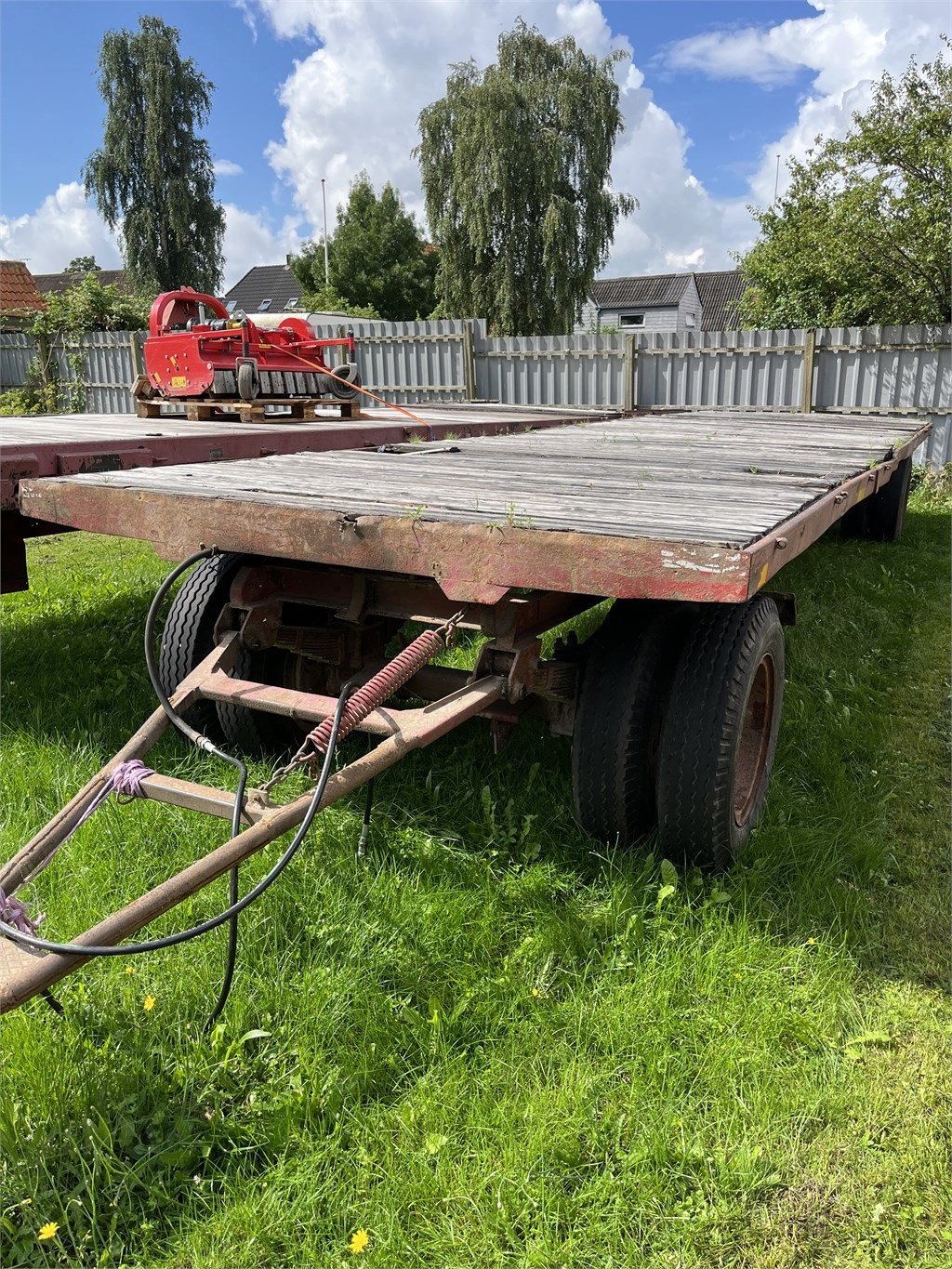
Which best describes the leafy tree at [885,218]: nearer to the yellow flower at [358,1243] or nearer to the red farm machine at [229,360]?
the red farm machine at [229,360]

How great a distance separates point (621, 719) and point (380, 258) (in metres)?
45.9

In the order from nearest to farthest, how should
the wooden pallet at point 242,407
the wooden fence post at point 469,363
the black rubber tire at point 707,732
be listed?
the black rubber tire at point 707,732
the wooden pallet at point 242,407
the wooden fence post at point 469,363

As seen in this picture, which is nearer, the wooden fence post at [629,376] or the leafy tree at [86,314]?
the wooden fence post at [629,376]

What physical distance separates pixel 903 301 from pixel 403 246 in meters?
34.7

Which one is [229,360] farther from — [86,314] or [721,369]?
[86,314]

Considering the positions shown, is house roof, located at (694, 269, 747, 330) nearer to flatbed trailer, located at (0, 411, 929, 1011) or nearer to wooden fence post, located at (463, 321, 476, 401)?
wooden fence post, located at (463, 321, 476, 401)

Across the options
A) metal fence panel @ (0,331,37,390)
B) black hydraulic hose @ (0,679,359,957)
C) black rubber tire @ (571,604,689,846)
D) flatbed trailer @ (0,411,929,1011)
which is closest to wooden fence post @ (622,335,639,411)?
flatbed trailer @ (0,411,929,1011)

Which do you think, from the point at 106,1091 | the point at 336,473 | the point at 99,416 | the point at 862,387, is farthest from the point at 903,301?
the point at 106,1091

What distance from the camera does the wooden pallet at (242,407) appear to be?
20.9 feet

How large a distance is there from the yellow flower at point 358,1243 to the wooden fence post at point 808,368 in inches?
471

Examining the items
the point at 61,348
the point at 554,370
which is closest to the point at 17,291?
the point at 61,348

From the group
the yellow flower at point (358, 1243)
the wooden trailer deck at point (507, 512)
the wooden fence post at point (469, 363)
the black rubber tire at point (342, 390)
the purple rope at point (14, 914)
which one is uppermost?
the wooden fence post at point (469, 363)

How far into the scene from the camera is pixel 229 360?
21.9 ft

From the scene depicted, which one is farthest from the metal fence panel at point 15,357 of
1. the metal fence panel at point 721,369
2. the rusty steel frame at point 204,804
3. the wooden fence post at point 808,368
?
the rusty steel frame at point 204,804
